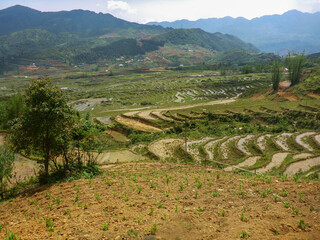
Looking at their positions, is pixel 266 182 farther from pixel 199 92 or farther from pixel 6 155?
pixel 199 92

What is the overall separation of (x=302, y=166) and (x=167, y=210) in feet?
69.2

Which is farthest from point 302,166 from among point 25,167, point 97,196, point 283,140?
point 25,167

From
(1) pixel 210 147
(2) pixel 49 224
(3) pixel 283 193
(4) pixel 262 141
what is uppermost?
(3) pixel 283 193

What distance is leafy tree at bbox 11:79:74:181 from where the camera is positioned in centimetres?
1405

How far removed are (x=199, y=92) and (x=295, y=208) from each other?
92.3 meters

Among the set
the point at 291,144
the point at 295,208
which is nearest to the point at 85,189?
the point at 295,208

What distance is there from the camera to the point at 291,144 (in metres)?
31.4

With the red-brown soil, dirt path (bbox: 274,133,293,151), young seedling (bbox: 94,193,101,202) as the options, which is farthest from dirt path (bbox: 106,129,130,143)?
the red-brown soil

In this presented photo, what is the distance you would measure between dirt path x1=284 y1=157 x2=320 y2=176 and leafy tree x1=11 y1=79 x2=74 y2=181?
23.1 metres

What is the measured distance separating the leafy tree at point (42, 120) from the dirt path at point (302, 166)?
23098 mm

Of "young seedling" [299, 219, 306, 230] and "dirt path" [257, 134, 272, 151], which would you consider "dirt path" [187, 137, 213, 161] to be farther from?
"young seedling" [299, 219, 306, 230]

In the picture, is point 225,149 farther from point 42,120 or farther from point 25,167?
point 25,167

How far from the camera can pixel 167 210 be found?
391 inches

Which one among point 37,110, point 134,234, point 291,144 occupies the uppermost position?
point 37,110
